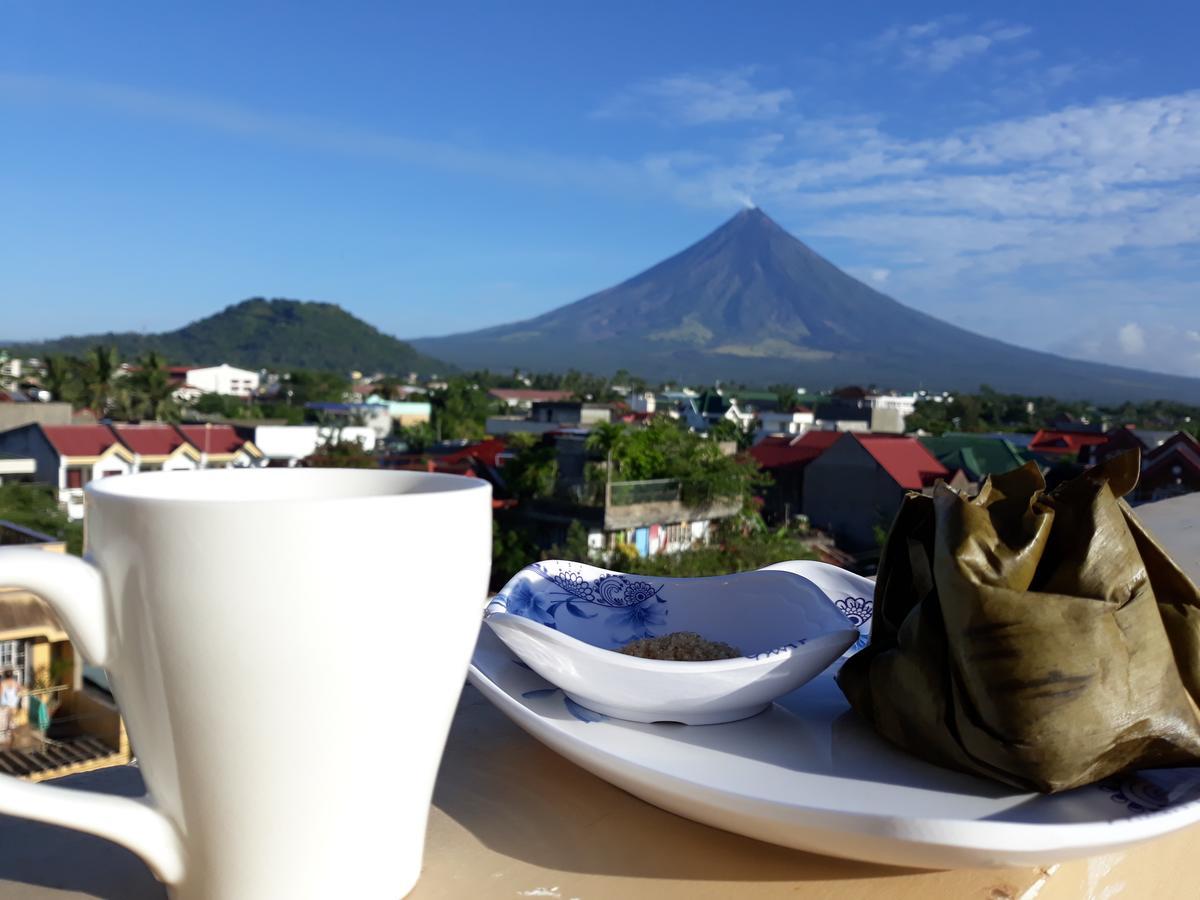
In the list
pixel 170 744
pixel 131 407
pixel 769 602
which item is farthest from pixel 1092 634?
pixel 131 407

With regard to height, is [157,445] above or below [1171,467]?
below

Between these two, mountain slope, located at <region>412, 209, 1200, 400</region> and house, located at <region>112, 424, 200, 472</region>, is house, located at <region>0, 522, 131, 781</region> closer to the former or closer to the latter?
house, located at <region>112, 424, 200, 472</region>

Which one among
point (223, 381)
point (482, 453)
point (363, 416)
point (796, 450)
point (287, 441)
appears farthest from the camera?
point (223, 381)

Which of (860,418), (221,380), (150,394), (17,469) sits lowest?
(17,469)

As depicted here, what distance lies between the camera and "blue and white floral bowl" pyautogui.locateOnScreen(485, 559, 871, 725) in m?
→ 0.55

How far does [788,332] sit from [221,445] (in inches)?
2932

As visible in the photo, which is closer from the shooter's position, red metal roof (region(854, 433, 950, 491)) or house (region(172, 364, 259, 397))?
red metal roof (region(854, 433, 950, 491))

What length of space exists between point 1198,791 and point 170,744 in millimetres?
487

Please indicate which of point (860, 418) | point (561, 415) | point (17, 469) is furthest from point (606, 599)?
point (860, 418)

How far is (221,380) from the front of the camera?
47.6m

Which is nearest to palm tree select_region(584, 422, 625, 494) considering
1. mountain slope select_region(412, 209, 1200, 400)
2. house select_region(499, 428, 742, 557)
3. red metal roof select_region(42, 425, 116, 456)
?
house select_region(499, 428, 742, 557)

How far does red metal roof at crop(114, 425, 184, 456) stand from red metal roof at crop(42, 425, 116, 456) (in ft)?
0.74

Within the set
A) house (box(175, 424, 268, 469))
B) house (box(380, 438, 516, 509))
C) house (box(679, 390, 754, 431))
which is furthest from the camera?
house (box(679, 390, 754, 431))

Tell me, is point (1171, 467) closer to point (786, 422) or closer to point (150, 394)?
point (786, 422)
